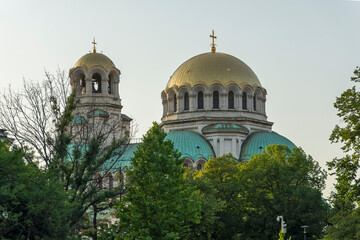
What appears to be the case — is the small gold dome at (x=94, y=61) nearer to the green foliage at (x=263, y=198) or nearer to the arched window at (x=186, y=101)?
the arched window at (x=186, y=101)

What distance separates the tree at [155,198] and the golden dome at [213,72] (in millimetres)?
40292

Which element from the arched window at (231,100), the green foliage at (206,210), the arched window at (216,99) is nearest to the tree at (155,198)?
the green foliage at (206,210)

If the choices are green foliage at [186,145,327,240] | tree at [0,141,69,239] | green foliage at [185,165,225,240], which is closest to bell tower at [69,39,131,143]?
green foliage at [186,145,327,240]

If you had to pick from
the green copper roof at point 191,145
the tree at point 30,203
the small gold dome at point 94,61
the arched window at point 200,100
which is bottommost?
the tree at point 30,203

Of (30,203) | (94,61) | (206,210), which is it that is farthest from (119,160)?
(94,61)

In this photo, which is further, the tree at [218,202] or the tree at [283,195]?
the tree at [283,195]

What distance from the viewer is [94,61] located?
3009 inches

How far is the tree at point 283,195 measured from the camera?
151ft

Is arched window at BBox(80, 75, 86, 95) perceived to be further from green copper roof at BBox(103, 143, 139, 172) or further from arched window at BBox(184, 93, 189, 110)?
arched window at BBox(184, 93, 189, 110)

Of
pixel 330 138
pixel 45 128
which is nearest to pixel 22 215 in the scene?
pixel 45 128

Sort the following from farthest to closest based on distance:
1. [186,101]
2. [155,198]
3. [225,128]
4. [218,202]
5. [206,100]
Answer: [186,101] < [206,100] < [225,128] < [218,202] < [155,198]

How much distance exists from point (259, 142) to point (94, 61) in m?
19.8

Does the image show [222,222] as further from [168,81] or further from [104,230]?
[168,81]

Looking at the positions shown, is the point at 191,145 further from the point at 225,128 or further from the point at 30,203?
the point at 30,203
